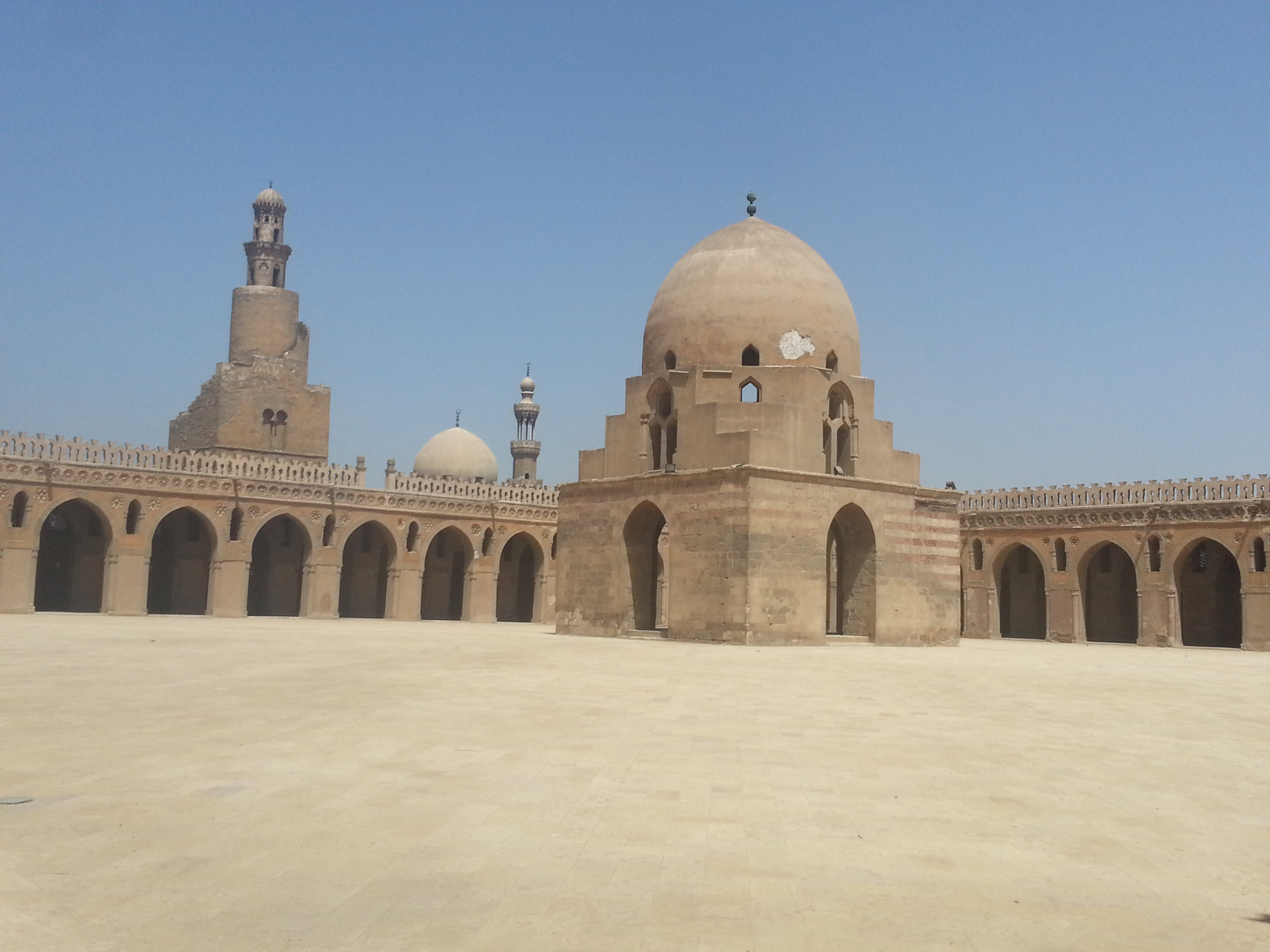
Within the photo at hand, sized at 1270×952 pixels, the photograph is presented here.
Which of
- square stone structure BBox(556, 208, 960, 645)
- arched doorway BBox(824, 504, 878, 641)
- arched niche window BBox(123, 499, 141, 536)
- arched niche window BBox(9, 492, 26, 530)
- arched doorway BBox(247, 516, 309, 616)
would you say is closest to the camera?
square stone structure BBox(556, 208, 960, 645)

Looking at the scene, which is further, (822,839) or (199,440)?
(199,440)

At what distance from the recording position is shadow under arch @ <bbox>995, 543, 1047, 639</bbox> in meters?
34.8

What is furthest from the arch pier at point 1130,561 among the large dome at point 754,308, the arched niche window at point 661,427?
the arched niche window at point 661,427

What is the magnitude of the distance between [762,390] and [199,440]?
78.1 ft

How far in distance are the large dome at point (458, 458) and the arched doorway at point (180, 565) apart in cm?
1389

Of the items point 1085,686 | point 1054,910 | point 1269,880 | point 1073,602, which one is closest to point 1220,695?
point 1085,686

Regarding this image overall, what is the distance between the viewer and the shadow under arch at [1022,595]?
34.8 metres

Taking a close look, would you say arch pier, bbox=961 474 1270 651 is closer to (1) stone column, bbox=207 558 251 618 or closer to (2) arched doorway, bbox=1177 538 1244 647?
(2) arched doorway, bbox=1177 538 1244 647

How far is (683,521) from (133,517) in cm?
1630

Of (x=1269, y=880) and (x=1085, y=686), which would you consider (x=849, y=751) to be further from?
(x=1085, y=686)

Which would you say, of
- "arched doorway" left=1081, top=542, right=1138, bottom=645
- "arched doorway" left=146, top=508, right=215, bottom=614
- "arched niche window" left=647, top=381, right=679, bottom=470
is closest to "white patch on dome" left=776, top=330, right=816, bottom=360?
"arched niche window" left=647, top=381, right=679, bottom=470

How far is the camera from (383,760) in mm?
7309

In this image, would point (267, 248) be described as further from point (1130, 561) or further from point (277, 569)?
point (1130, 561)

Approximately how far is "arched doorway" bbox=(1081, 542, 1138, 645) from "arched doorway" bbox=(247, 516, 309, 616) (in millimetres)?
23475
